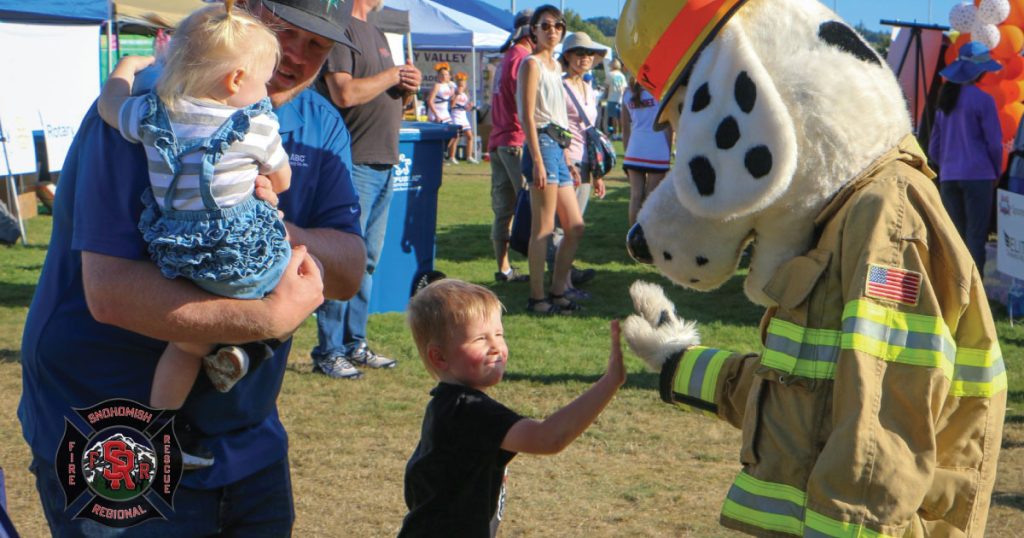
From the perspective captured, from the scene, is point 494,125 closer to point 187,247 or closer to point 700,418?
point 700,418

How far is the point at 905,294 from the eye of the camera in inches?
85.4

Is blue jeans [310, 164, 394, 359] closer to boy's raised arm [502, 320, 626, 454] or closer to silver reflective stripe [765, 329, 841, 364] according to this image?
boy's raised arm [502, 320, 626, 454]

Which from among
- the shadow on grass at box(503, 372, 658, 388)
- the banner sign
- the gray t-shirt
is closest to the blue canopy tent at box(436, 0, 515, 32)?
the banner sign

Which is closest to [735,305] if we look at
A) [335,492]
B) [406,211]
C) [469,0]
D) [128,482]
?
[406,211]

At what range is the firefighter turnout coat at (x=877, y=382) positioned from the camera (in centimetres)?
211

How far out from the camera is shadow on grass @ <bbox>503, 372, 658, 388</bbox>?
612cm

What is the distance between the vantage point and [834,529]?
2.11 m

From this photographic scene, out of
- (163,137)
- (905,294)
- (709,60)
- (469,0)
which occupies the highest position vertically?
(469,0)

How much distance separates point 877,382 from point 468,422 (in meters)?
0.98

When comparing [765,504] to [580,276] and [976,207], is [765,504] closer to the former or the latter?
[976,207]

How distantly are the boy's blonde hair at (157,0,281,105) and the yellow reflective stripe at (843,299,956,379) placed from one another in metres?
1.30

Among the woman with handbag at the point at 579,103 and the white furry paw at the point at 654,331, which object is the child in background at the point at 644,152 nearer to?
the woman with handbag at the point at 579,103

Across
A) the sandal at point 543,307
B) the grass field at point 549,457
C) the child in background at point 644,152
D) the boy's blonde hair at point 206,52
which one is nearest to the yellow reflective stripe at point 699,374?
the boy's blonde hair at point 206,52

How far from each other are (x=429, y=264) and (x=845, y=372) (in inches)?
224
